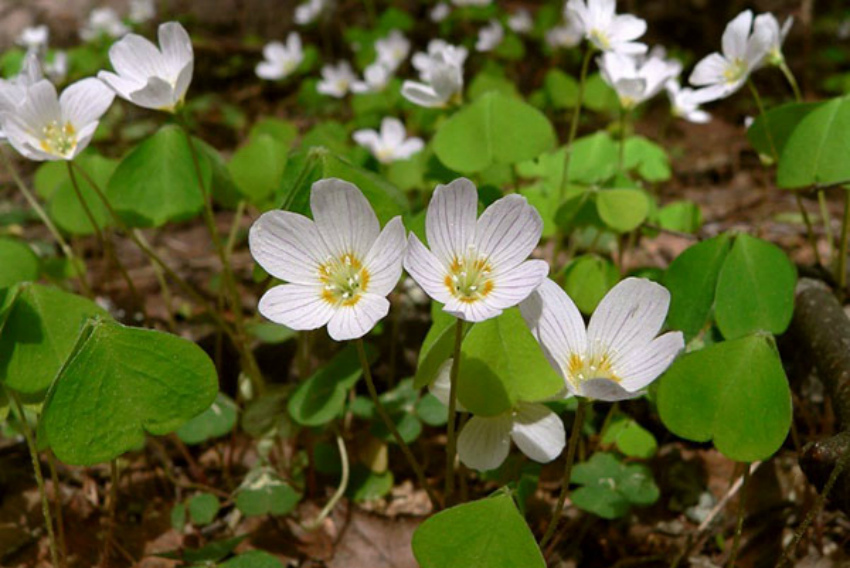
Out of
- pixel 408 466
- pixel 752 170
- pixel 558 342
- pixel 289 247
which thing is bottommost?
pixel 752 170

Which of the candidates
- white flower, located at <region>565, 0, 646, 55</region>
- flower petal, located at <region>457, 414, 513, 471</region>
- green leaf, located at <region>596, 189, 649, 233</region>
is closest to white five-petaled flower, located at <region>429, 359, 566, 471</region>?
flower petal, located at <region>457, 414, 513, 471</region>

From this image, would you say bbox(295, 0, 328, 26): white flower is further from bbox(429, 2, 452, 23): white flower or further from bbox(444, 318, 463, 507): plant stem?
bbox(444, 318, 463, 507): plant stem

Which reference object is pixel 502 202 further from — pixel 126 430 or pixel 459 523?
pixel 126 430

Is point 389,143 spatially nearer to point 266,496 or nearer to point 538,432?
point 266,496

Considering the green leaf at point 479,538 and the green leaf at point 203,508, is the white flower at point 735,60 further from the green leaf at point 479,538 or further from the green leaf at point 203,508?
the green leaf at point 203,508

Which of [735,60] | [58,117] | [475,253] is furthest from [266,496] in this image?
[735,60]

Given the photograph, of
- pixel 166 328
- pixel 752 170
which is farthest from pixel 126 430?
pixel 752 170
